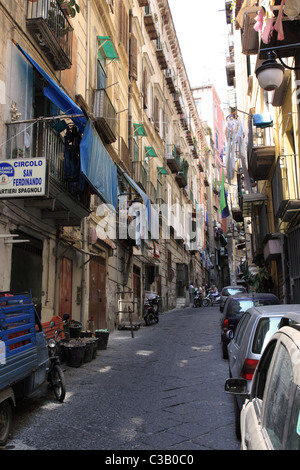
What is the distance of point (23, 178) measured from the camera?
767 cm

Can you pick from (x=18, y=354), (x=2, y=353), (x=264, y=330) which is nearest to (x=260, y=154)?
(x=264, y=330)

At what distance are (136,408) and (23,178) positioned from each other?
170 inches

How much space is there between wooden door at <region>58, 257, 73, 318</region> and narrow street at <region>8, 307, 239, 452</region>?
177cm

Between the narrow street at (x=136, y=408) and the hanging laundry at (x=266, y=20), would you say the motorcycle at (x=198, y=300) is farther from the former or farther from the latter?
the hanging laundry at (x=266, y=20)

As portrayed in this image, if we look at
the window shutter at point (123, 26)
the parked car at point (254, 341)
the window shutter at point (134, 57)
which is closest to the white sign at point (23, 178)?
the parked car at point (254, 341)

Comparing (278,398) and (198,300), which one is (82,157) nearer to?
(278,398)

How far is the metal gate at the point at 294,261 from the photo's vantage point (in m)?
11.7

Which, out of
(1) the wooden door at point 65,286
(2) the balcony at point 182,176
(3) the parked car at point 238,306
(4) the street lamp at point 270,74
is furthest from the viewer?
(2) the balcony at point 182,176

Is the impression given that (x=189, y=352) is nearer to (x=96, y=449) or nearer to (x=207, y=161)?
(x=96, y=449)

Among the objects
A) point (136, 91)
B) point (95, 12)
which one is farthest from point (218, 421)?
point (136, 91)

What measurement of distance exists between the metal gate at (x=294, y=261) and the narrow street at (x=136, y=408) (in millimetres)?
3215

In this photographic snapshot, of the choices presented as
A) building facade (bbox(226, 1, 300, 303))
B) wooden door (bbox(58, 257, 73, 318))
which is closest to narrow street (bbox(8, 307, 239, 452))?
wooden door (bbox(58, 257, 73, 318))
